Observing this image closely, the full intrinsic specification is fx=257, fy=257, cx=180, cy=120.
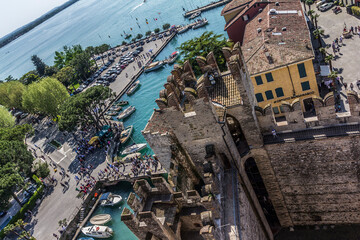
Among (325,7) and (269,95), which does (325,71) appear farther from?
(325,7)

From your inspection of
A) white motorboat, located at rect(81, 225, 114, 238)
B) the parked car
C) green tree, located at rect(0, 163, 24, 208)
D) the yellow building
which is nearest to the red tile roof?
the yellow building

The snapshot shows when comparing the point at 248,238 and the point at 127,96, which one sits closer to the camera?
the point at 248,238

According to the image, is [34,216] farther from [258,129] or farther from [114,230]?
[258,129]

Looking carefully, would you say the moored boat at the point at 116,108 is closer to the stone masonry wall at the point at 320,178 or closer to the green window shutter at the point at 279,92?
the green window shutter at the point at 279,92

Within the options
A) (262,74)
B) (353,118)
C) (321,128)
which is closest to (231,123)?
(321,128)

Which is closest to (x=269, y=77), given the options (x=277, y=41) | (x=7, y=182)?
(x=277, y=41)

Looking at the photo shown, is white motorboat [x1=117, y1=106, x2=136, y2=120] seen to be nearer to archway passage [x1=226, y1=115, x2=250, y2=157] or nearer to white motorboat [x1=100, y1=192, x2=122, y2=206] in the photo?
white motorboat [x1=100, y1=192, x2=122, y2=206]

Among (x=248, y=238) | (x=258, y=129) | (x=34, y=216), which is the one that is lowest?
(x=34, y=216)
